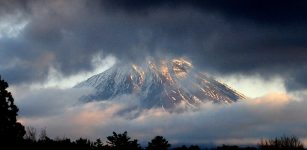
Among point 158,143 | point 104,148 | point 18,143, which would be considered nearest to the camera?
point 18,143

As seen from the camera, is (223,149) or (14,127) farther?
(223,149)

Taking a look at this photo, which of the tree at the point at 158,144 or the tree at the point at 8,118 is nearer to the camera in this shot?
the tree at the point at 8,118

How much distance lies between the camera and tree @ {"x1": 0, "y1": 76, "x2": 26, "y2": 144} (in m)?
42.7

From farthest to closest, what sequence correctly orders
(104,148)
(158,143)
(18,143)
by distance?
(158,143), (104,148), (18,143)

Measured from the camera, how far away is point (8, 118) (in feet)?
142

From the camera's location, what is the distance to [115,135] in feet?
167

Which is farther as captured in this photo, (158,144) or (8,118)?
(158,144)

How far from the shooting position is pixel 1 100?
43312mm

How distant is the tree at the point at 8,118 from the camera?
42.7m

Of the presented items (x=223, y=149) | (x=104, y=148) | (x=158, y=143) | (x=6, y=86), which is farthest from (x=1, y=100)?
(x=223, y=149)

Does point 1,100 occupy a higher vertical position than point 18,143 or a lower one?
higher

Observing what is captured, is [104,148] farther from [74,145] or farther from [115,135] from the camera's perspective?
[74,145]

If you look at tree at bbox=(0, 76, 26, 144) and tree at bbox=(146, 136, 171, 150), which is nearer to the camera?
tree at bbox=(0, 76, 26, 144)

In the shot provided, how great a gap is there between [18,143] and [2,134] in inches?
79.3
